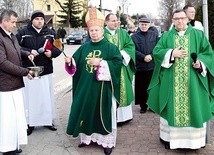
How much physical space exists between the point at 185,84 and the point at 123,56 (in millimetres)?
1680

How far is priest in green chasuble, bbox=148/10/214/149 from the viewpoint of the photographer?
5.12m

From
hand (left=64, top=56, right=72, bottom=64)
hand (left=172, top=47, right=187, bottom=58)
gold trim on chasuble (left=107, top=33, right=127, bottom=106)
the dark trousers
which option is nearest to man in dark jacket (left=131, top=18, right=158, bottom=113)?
the dark trousers

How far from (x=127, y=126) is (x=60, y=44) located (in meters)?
2.46

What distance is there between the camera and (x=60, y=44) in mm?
5219

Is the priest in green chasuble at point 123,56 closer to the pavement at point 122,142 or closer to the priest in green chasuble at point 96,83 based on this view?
the pavement at point 122,142

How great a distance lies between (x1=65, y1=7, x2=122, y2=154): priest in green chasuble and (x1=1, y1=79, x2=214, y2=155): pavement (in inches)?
12.4

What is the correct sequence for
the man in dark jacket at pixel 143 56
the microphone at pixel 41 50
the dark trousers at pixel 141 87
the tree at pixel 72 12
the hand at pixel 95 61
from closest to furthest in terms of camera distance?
the hand at pixel 95 61, the microphone at pixel 41 50, the man in dark jacket at pixel 143 56, the dark trousers at pixel 141 87, the tree at pixel 72 12

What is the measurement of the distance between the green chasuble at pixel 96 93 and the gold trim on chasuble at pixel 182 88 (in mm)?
856

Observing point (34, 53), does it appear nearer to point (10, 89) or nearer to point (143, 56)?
point (10, 89)

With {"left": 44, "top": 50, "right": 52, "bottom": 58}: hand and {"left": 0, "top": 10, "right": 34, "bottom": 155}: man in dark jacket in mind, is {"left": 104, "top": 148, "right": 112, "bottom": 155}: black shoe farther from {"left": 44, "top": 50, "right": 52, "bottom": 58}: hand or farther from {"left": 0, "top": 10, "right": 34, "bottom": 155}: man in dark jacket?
A: {"left": 44, "top": 50, "right": 52, "bottom": 58}: hand

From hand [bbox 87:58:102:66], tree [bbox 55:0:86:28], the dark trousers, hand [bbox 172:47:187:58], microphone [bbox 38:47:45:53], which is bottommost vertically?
the dark trousers

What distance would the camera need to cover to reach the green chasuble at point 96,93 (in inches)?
211

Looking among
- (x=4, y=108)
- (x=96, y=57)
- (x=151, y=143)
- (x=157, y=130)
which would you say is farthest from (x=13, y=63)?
(x=157, y=130)

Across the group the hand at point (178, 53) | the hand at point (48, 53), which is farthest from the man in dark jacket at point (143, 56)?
the hand at point (178, 53)
